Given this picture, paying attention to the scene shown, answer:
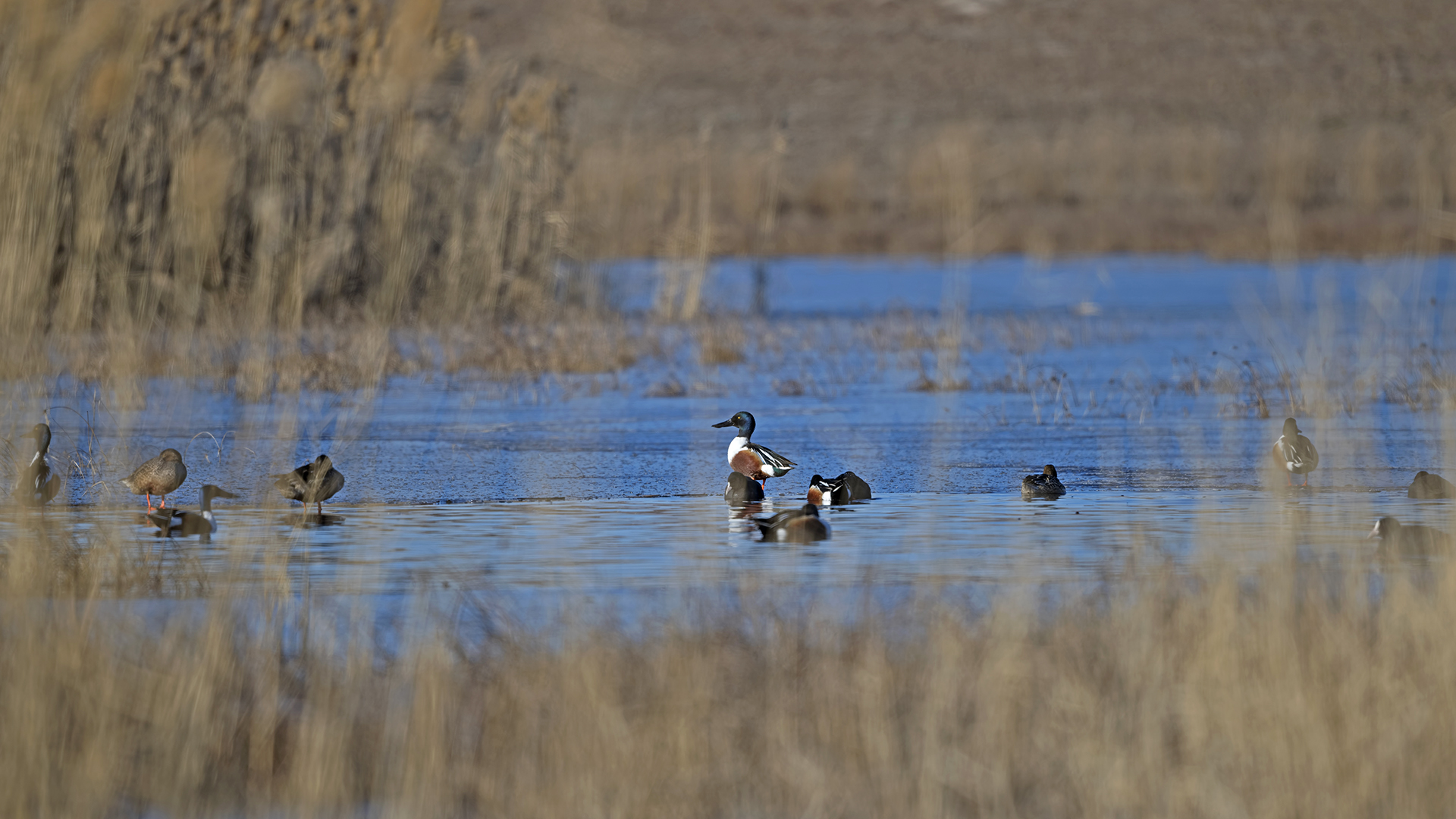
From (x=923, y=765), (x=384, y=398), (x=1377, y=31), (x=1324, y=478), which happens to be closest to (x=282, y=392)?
(x=384, y=398)

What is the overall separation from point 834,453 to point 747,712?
15.1 ft

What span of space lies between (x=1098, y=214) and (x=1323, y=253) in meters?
6.50

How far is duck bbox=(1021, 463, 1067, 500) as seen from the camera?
272 inches

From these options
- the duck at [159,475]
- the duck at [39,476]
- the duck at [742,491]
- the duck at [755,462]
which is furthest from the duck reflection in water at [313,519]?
the duck at [755,462]

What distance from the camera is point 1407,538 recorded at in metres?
5.63

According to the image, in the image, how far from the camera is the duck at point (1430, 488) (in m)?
6.61

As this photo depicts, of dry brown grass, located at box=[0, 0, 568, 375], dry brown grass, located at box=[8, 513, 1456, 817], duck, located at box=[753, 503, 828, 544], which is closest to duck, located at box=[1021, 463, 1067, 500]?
duck, located at box=[753, 503, 828, 544]

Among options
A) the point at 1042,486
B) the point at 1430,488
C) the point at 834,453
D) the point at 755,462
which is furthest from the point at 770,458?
the point at 1430,488

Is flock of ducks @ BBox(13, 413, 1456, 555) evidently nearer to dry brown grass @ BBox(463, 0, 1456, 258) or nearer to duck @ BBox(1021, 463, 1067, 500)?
duck @ BBox(1021, 463, 1067, 500)

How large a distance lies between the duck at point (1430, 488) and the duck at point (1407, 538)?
0.96m

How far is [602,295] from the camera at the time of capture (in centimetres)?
1545

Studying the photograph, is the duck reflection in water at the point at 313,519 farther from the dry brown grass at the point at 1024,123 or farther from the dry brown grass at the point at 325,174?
the dry brown grass at the point at 325,174

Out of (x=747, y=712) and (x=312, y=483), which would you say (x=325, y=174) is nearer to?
(x=312, y=483)

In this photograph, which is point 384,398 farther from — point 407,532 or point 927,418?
point 407,532
